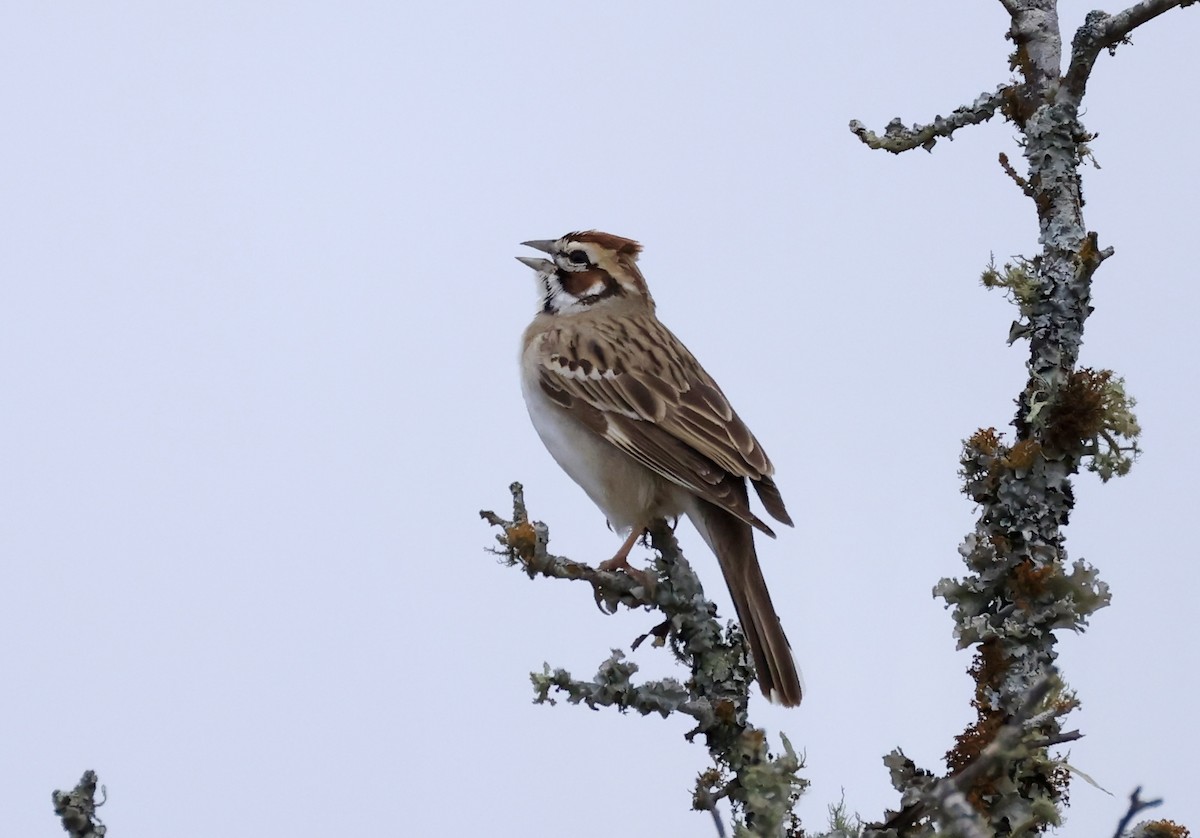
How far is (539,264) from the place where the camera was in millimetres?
9414

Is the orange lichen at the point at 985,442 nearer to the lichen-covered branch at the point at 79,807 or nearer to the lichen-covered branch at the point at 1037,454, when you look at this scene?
the lichen-covered branch at the point at 1037,454

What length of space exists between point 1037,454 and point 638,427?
2.59m

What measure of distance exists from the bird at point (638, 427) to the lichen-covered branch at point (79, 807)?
271 cm

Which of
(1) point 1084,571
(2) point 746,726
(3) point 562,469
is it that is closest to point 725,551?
(3) point 562,469

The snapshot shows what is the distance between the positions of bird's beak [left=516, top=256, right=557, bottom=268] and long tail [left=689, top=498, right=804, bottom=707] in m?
2.18

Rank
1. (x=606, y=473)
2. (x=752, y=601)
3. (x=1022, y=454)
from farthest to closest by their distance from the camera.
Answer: (x=606, y=473), (x=752, y=601), (x=1022, y=454)

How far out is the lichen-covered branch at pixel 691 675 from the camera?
5.25 meters

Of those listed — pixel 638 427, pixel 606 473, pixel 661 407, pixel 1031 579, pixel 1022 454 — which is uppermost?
pixel 661 407

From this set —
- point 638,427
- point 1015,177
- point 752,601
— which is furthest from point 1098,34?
point 638,427

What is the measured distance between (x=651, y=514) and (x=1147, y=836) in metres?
3.32

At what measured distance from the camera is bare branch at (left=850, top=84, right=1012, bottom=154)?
6477 millimetres

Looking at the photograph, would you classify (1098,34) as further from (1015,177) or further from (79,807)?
(79,807)

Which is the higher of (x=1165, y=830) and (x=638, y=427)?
(x=638, y=427)

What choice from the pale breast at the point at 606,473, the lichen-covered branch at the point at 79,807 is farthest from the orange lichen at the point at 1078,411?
the lichen-covered branch at the point at 79,807
